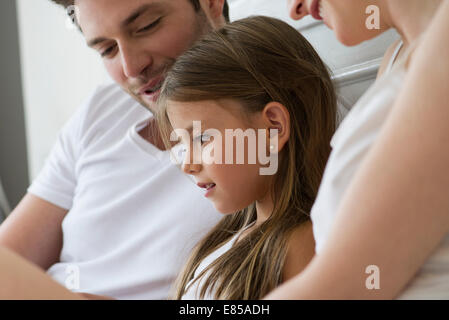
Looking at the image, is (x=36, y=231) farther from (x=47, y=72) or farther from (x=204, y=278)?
(x=47, y=72)

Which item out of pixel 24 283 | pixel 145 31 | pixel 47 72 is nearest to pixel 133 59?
pixel 145 31

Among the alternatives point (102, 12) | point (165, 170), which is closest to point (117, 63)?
point (102, 12)

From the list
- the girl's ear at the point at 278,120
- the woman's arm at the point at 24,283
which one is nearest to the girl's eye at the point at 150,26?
the girl's ear at the point at 278,120

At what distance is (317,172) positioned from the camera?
0.65 metres

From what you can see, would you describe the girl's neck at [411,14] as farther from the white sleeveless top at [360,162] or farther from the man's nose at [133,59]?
the man's nose at [133,59]

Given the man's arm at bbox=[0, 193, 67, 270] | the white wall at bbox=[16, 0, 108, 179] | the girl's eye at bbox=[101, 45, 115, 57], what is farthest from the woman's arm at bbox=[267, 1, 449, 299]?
the white wall at bbox=[16, 0, 108, 179]

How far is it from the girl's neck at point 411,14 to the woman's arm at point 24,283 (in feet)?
1.07

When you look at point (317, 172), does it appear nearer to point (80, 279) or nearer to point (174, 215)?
point (174, 215)

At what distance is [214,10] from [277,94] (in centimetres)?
32

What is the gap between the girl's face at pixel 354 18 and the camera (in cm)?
45

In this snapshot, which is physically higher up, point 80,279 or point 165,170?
point 165,170

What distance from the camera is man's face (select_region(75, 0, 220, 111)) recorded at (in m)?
0.82

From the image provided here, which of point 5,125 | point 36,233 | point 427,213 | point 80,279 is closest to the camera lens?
point 427,213

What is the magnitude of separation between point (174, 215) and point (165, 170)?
3.7 inches
